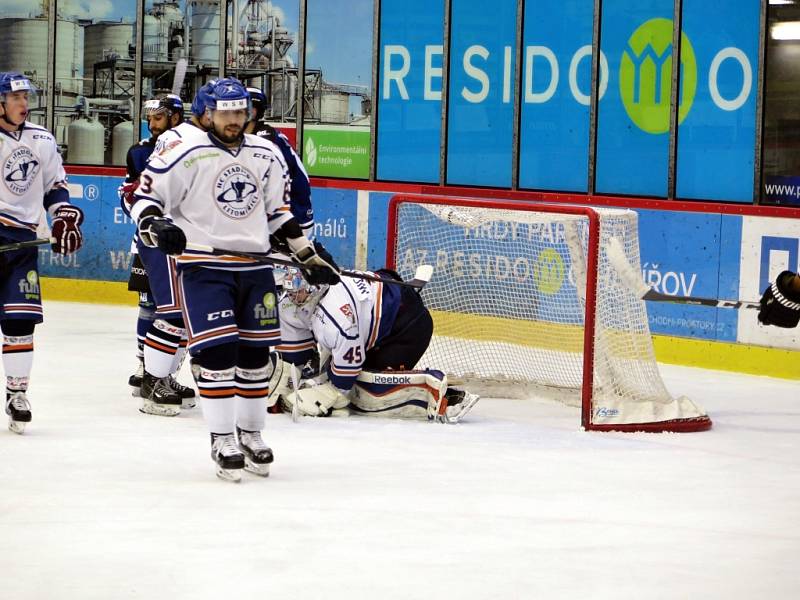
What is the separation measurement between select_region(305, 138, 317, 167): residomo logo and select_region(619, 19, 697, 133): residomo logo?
245 cm

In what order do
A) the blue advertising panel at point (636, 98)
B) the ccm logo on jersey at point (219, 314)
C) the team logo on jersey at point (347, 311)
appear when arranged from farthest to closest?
the blue advertising panel at point (636, 98)
the team logo on jersey at point (347, 311)
the ccm logo on jersey at point (219, 314)

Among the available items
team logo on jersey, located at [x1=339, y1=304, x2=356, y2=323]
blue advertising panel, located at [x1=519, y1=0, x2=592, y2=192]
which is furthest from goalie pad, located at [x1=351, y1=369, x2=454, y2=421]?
blue advertising panel, located at [x1=519, y1=0, x2=592, y2=192]

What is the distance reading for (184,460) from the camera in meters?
5.31

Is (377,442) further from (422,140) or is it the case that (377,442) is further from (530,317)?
(422,140)

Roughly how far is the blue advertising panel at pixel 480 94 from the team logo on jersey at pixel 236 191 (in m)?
5.01

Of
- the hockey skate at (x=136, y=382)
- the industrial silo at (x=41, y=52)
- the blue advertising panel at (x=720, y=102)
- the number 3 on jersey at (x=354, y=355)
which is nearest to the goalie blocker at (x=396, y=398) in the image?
the number 3 on jersey at (x=354, y=355)

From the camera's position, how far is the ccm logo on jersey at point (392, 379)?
630cm

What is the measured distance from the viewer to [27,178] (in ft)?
18.7

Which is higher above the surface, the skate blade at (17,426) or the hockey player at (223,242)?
the hockey player at (223,242)

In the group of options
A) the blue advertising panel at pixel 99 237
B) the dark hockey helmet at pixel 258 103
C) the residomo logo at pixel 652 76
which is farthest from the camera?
the blue advertising panel at pixel 99 237

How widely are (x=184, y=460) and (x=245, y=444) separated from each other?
1.12ft

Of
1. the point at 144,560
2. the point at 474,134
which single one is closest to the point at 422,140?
the point at 474,134

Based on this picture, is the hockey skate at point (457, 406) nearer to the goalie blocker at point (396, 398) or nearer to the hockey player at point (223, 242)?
the goalie blocker at point (396, 398)

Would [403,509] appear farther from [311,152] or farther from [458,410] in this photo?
[311,152]
